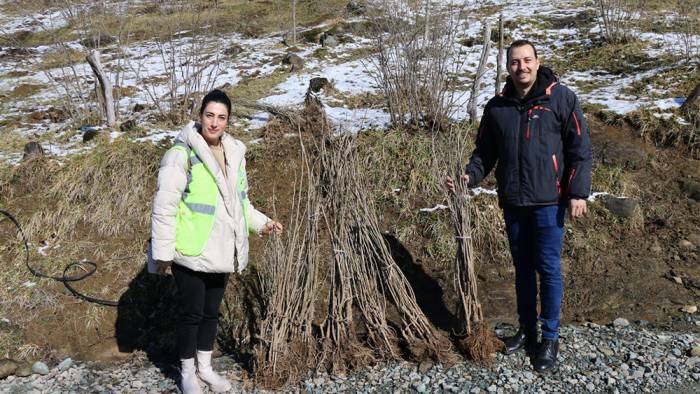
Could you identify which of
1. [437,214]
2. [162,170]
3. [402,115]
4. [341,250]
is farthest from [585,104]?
[162,170]

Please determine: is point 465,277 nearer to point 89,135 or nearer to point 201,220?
point 201,220

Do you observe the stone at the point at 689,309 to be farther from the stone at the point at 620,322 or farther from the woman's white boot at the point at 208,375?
the woman's white boot at the point at 208,375

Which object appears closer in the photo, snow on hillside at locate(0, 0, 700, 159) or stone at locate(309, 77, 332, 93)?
snow on hillside at locate(0, 0, 700, 159)

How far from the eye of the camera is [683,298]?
414 cm

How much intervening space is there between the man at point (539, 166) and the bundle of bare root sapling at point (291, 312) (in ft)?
3.50

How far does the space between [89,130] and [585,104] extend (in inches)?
240

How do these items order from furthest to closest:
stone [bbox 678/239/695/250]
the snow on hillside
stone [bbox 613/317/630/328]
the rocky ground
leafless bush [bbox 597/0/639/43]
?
1. leafless bush [bbox 597/0/639/43]
2. the snow on hillside
3. stone [bbox 678/239/695/250]
4. stone [bbox 613/317/630/328]
5. the rocky ground

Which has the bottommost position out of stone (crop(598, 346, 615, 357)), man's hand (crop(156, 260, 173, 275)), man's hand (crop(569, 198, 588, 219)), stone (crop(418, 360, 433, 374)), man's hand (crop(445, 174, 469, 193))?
stone (crop(598, 346, 615, 357))

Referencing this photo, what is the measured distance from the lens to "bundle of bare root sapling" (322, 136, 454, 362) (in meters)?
3.41

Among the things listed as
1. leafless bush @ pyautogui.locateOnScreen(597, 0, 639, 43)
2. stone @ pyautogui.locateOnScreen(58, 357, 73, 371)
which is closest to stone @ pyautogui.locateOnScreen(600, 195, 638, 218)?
stone @ pyautogui.locateOnScreen(58, 357, 73, 371)

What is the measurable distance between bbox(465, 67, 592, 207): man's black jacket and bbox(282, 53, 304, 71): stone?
22.0 ft

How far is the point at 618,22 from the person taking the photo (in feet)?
30.1

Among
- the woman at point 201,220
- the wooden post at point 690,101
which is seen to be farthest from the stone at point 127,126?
the wooden post at point 690,101

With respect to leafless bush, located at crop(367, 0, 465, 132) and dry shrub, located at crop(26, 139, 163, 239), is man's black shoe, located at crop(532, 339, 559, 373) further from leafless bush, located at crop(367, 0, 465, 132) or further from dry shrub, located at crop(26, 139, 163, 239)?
dry shrub, located at crop(26, 139, 163, 239)
